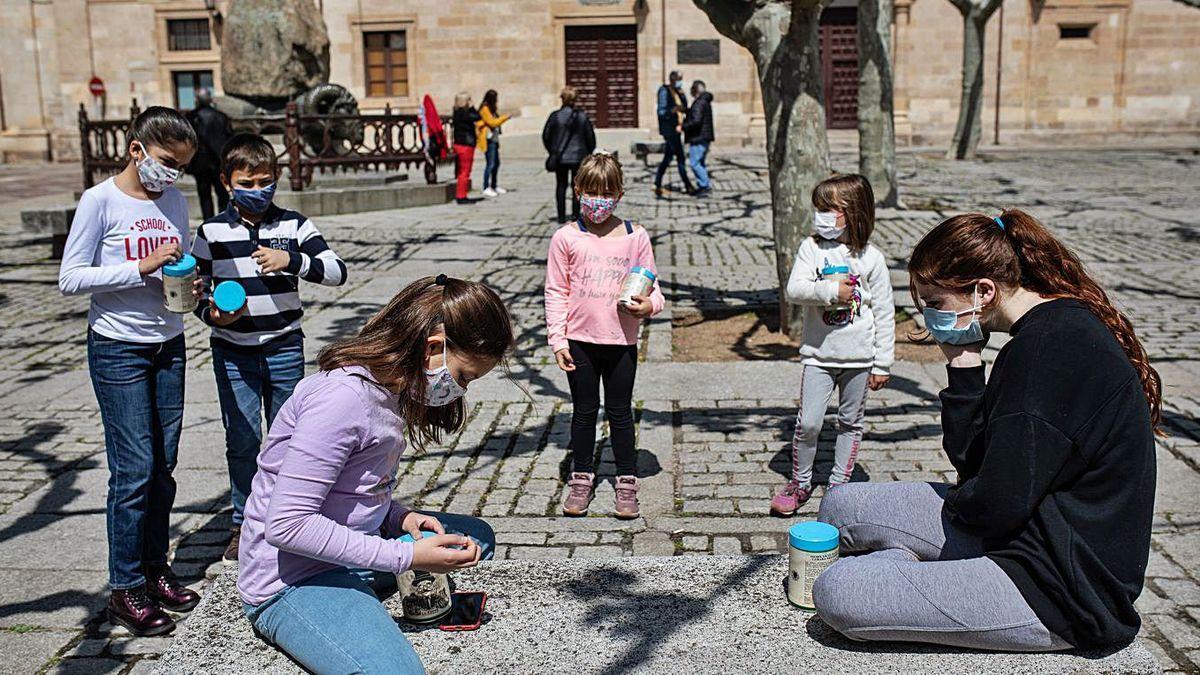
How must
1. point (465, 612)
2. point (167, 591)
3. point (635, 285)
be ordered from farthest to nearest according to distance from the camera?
1. point (635, 285)
2. point (167, 591)
3. point (465, 612)

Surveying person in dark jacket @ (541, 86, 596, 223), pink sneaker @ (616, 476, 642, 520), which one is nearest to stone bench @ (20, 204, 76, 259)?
person in dark jacket @ (541, 86, 596, 223)

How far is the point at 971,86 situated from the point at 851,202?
21.5m

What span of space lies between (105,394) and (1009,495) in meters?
3.07

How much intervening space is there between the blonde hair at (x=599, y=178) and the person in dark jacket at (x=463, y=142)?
44.5 feet

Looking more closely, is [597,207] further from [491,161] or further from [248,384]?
[491,161]

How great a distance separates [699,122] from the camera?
1827 centimetres

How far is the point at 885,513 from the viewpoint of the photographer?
11.0ft

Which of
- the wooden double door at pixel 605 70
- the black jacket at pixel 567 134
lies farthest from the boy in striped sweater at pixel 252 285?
the wooden double door at pixel 605 70

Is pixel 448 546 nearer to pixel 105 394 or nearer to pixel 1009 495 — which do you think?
pixel 1009 495

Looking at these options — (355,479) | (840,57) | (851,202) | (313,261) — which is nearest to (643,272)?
(851,202)

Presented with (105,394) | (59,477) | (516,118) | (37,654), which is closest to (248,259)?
(105,394)

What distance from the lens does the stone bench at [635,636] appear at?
298 cm

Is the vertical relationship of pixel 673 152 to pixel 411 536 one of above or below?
above

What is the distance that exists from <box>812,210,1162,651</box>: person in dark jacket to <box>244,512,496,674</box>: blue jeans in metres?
1.15
